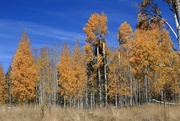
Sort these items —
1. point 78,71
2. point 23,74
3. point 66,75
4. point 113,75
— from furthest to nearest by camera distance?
point 113,75 < point 78,71 < point 66,75 < point 23,74

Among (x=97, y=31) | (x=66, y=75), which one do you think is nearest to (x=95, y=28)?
(x=97, y=31)

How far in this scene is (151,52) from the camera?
27469mm

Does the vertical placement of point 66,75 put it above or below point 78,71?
below

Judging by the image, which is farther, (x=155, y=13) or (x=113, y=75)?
(x=113, y=75)

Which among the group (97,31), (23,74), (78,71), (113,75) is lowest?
(113,75)

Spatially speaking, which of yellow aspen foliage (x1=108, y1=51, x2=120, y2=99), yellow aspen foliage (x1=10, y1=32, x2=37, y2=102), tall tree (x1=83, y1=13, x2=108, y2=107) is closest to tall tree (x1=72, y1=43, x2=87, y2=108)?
yellow aspen foliage (x1=108, y1=51, x2=120, y2=99)

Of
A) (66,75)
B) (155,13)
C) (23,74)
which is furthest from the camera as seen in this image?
(66,75)

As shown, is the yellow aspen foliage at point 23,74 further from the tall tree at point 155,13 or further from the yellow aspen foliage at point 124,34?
the tall tree at point 155,13

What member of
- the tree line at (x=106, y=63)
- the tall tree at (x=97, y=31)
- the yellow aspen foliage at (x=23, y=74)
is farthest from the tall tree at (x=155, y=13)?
the yellow aspen foliage at (x=23, y=74)

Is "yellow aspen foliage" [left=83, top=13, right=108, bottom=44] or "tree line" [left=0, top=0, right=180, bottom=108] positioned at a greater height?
"yellow aspen foliage" [left=83, top=13, right=108, bottom=44]

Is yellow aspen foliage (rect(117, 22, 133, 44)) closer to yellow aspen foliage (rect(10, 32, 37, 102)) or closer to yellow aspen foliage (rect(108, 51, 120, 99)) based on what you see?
yellow aspen foliage (rect(108, 51, 120, 99))

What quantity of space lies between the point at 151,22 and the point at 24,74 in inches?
990

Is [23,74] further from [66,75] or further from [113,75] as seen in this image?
[113,75]

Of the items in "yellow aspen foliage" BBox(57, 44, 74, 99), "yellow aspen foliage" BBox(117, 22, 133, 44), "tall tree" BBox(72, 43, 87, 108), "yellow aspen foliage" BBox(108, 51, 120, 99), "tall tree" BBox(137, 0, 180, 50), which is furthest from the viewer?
"tall tree" BBox(72, 43, 87, 108)
